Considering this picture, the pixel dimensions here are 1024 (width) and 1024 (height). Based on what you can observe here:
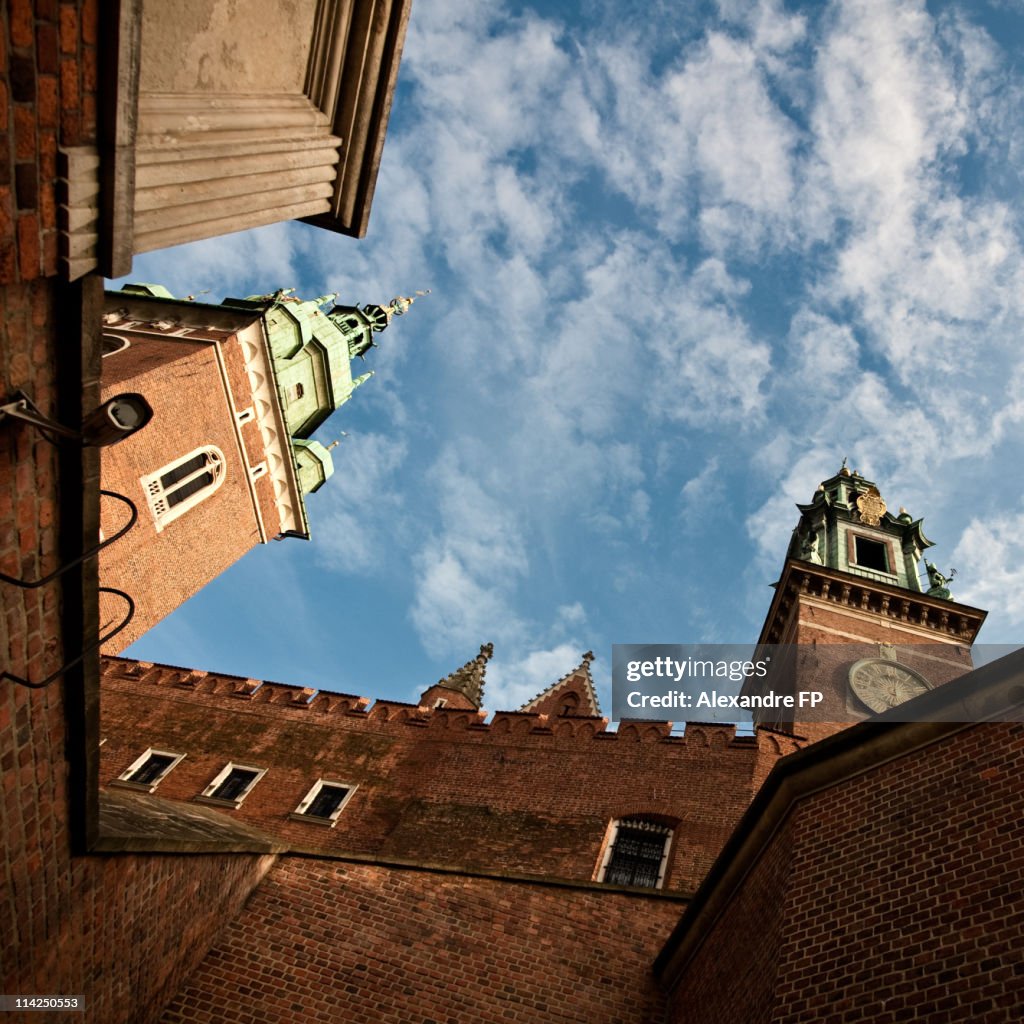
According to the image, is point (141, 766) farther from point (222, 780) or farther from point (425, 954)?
point (425, 954)

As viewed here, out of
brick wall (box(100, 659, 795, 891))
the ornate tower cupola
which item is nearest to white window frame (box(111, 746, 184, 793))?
brick wall (box(100, 659, 795, 891))

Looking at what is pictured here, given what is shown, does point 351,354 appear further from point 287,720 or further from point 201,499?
point 287,720

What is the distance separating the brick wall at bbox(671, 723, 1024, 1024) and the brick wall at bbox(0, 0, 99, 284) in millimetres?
6621

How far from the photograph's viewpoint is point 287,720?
2005cm

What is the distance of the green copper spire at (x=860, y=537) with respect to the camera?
29.2m

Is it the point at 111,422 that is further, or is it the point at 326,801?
the point at 326,801

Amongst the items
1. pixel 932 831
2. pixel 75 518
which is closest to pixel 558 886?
pixel 932 831

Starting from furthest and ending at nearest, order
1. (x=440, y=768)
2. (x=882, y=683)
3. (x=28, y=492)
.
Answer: (x=882, y=683)
(x=440, y=768)
(x=28, y=492)

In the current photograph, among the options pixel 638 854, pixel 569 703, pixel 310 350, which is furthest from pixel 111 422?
pixel 310 350

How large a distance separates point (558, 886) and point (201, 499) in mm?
16807

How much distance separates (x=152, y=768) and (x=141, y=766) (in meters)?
0.26

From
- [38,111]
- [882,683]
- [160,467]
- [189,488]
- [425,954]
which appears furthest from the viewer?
[189,488]

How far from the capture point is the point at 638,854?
49.5ft

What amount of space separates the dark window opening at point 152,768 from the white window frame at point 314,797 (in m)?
3.66
